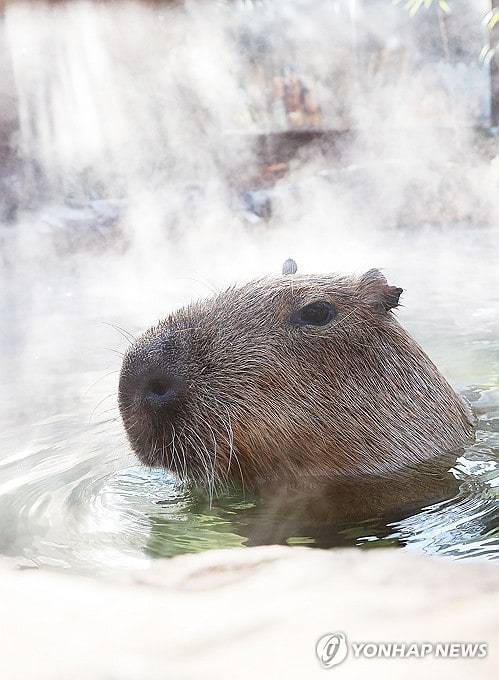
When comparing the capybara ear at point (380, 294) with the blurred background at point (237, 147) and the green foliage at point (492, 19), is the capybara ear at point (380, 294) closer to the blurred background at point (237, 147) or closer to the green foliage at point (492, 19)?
the blurred background at point (237, 147)

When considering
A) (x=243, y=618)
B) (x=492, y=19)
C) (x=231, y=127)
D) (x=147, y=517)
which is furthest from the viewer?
(x=231, y=127)

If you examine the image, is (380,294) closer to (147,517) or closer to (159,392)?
(159,392)

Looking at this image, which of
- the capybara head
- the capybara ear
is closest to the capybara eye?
the capybara head

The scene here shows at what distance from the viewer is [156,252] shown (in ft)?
27.5

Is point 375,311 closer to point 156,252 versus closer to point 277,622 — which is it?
point 277,622

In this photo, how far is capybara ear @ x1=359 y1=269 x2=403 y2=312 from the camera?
2.81m

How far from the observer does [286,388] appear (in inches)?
103

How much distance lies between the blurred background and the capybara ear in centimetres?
297

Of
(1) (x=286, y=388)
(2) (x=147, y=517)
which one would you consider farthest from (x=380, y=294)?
(2) (x=147, y=517)

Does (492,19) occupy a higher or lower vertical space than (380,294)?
higher

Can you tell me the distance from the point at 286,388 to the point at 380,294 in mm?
423

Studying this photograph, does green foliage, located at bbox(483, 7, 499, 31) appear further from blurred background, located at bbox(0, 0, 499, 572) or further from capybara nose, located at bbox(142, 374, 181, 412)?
capybara nose, located at bbox(142, 374, 181, 412)

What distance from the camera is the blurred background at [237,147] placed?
Result: 735 centimetres

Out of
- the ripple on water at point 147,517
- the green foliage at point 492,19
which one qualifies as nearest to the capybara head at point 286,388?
the ripple on water at point 147,517
